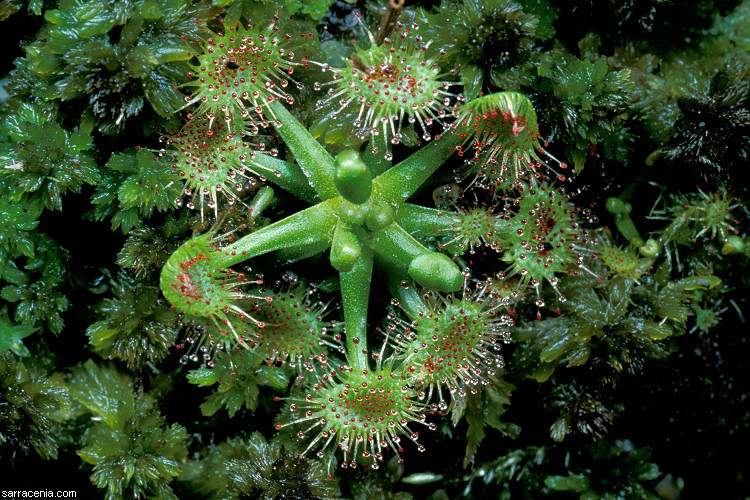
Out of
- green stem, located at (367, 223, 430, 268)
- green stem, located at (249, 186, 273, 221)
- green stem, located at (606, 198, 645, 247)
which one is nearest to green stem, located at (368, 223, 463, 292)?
green stem, located at (367, 223, 430, 268)

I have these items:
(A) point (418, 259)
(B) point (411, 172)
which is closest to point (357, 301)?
(A) point (418, 259)

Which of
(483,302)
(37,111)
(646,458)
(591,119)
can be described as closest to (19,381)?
(37,111)

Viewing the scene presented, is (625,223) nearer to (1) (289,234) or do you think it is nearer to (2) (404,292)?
(2) (404,292)

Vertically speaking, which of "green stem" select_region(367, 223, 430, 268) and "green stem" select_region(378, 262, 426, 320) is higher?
"green stem" select_region(367, 223, 430, 268)

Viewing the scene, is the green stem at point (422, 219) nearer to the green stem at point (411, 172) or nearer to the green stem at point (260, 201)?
the green stem at point (411, 172)

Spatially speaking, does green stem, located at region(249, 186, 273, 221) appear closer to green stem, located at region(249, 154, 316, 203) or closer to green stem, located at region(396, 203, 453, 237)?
green stem, located at region(249, 154, 316, 203)

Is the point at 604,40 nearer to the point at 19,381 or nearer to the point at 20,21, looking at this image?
the point at 20,21
